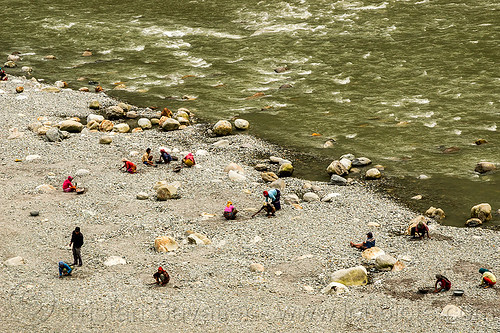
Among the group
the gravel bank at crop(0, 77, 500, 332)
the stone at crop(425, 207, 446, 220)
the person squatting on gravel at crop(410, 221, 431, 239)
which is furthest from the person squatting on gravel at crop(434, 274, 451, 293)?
the stone at crop(425, 207, 446, 220)

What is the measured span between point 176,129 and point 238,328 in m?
19.0

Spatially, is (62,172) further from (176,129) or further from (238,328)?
(238,328)

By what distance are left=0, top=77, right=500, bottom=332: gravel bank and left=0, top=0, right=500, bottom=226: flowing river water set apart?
12.2 feet

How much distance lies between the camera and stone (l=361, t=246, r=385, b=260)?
2073 cm

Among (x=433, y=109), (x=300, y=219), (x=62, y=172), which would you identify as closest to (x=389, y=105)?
(x=433, y=109)

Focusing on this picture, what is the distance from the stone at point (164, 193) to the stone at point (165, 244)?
3958 millimetres

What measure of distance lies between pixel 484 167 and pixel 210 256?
14.5 meters

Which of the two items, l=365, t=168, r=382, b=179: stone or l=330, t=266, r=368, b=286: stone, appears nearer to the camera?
l=330, t=266, r=368, b=286: stone

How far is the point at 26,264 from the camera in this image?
19594 millimetres

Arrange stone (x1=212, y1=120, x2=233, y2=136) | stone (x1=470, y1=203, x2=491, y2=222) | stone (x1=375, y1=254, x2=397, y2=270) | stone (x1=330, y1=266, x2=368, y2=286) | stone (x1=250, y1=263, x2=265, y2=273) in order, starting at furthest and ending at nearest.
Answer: stone (x1=212, y1=120, x2=233, y2=136)
stone (x1=470, y1=203, x2=491, y2=222)
stone (x1=375, y1=254, x2=397, y2=270)
stone (x1=250, y1=263, x2=265, y2=273)
stone (x1=330, y1=266, x2=368, y2=286)

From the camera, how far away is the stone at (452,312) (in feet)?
56.2

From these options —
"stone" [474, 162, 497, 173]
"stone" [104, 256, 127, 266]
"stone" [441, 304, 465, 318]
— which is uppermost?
"stone" [441, 304, 465, 318]

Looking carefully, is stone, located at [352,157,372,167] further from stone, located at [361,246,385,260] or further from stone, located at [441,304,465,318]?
stone, located at [441,304,465,318]

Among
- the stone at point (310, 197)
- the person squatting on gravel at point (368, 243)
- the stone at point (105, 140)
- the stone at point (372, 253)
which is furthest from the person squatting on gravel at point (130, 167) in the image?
the stone at point (372, 253)
